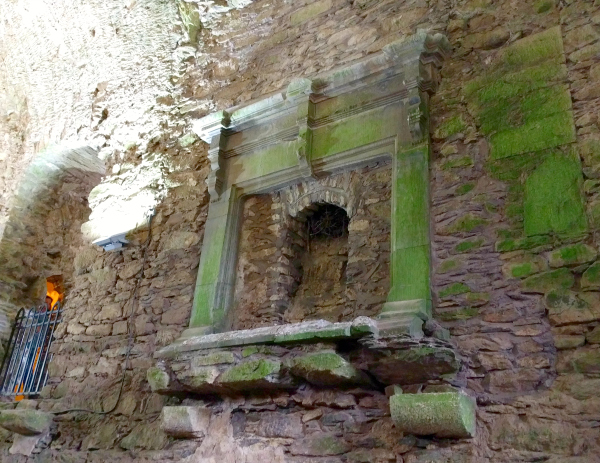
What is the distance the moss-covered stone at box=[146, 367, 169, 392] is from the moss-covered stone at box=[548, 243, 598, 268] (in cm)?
232

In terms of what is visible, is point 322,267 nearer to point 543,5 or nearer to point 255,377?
point 255,377

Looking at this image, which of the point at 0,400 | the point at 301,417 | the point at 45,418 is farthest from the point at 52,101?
the point at 301,417

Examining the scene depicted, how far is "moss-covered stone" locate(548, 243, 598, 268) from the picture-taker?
8.16 ft

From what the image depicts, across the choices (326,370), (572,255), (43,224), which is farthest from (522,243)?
(43,224)

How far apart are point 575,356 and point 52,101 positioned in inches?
234

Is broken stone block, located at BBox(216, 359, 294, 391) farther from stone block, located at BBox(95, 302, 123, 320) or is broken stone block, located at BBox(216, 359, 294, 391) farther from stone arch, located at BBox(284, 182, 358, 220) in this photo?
stone block, located at BBox(95, 302, 123, 320)

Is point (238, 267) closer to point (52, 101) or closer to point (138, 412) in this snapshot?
point (138, 412)

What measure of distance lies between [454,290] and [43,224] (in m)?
5.33

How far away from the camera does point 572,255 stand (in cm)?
253

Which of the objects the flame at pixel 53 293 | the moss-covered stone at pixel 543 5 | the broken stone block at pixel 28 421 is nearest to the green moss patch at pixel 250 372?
the broken stone block at pixel 28 421

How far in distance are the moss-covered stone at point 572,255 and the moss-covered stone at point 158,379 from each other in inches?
91.4

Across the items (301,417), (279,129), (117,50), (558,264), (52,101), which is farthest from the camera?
(52,101)

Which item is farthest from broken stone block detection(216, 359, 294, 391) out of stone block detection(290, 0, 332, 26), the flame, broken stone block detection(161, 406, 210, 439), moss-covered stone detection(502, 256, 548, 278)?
the flame

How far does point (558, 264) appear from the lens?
2547mm
